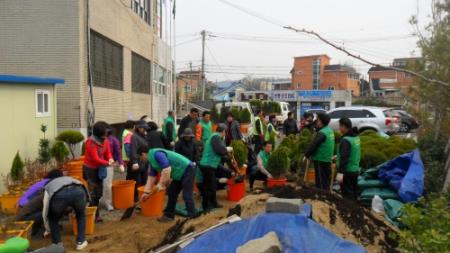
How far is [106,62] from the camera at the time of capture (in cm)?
1420

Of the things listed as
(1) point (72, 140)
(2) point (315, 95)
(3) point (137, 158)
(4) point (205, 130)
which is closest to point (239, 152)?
(4) point (205, 130)

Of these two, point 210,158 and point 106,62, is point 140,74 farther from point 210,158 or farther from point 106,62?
point 210,158

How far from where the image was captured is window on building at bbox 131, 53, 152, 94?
1828 centimetres

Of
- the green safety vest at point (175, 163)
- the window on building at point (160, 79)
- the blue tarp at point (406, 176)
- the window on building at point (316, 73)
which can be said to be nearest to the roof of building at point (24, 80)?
the green safety vest at point (175, 163)

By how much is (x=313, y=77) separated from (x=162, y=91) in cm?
4473

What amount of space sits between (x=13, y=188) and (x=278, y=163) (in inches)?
203

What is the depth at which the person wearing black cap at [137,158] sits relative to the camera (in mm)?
8255

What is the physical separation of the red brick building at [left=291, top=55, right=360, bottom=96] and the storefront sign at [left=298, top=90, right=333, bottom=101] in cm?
1985

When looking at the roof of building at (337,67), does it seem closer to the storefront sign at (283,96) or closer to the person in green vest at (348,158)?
the storefront sign at (283,96)

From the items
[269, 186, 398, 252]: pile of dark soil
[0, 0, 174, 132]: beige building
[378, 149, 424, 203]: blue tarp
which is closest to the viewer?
[269, 186, 398, 252]: pile of dark soil

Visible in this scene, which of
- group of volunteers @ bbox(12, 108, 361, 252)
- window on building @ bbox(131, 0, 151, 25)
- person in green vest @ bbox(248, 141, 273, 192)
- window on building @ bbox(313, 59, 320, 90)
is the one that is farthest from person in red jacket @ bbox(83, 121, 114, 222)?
window on building @ bbox(313, 59, 320, 90)

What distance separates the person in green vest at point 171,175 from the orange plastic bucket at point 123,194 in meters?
0.68

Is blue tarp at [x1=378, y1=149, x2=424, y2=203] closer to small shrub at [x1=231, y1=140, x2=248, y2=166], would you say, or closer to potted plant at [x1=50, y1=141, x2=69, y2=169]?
small shrub at [x1=231, y1=140, x2=248, y2=166]

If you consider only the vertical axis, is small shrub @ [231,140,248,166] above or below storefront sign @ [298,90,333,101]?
below
